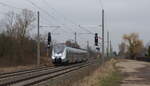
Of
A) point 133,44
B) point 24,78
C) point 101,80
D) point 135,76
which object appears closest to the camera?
point 101,80

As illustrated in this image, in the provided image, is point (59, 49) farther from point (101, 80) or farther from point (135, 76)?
point (101, 80)

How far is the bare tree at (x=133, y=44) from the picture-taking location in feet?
571

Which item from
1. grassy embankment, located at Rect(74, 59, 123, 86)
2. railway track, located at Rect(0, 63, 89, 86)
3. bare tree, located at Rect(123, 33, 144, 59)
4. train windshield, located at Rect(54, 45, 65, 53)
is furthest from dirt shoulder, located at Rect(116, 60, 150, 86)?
bare tree, located at Rect(123, 33, 144, 59)

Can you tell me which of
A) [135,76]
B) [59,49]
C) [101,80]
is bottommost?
[135,76]

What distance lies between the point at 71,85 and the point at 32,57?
4901 cm

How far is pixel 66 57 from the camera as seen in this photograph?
2165 inches

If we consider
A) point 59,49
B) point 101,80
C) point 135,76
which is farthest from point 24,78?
point 59,49

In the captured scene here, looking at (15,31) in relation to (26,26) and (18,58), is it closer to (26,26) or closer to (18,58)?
(26,26)

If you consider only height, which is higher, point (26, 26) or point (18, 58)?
point (26, 26)

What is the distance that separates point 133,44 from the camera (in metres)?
176

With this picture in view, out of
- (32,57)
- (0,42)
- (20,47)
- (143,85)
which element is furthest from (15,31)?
(143,85)

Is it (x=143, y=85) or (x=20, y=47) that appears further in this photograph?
(x=20, y=47)

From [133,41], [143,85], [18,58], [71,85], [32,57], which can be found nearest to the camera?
[71,85]

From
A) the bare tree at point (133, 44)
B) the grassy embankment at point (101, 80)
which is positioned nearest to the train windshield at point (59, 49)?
the grassy embankment at point (101, 80)
